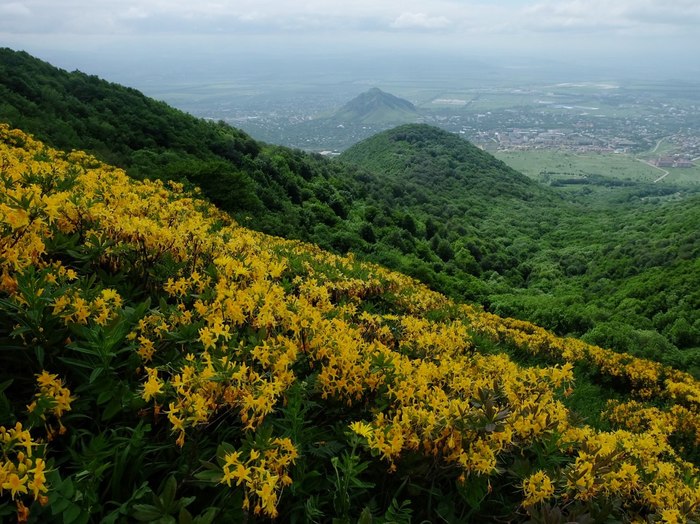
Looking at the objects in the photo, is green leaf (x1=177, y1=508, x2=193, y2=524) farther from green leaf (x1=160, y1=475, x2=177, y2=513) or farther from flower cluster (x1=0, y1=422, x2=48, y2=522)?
flower cluster (x1=0, y1=422, x2=48, y2=522)

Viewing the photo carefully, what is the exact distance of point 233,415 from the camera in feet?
7.90

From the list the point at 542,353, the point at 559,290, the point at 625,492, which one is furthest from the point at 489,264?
the point at 625,492

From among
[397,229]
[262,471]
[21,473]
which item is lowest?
[397,229]

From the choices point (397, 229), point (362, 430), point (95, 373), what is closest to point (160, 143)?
point (397, 229)

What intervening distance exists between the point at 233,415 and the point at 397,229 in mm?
33092

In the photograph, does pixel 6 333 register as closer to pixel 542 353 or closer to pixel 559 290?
pixel 542 353

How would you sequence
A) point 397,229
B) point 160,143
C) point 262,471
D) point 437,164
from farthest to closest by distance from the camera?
point 437,164, point 397,229, point 160,143, point 262,471

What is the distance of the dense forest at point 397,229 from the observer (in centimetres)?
2084

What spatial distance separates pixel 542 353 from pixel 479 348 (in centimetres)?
351

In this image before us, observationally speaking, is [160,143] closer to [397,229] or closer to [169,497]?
[397,229]

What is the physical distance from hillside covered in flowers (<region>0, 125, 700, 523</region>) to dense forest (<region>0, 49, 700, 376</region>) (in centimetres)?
1148

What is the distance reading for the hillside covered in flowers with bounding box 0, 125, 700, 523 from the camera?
1.94 meters

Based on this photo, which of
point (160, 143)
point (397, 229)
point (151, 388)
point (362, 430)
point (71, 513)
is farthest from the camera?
point (397, 229)

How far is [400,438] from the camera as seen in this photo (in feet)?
7.85
